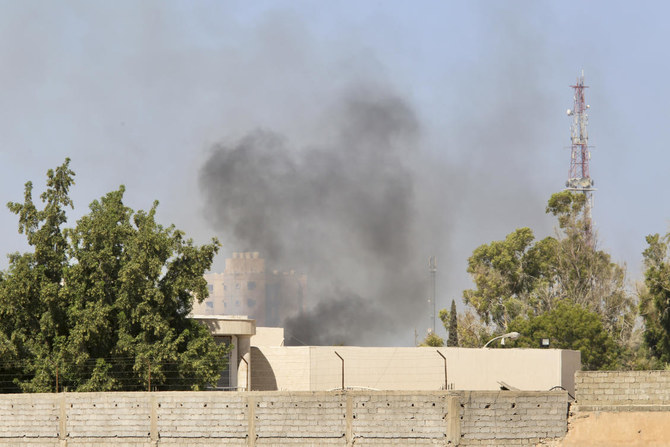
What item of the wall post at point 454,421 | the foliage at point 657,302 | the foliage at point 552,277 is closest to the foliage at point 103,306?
the wall post at point 454,421

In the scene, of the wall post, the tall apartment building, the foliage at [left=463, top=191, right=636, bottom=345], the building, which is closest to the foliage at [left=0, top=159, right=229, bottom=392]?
the building

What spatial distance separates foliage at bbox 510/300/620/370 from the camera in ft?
269

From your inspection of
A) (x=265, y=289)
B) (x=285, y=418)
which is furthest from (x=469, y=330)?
(x=285, y=418)

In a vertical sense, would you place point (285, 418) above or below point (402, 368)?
below

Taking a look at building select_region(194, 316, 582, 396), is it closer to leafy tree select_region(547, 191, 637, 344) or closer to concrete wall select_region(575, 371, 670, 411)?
concrete wall select_region(575, 371, 670, 411)

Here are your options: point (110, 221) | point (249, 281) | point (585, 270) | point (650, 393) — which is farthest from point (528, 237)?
point (650, 393)

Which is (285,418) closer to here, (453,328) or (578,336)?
(578,336)

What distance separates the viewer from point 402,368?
2172 inches

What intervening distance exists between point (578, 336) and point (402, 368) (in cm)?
3173

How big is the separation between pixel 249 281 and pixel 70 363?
81885mm

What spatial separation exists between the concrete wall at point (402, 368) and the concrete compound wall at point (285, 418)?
21.6 metres

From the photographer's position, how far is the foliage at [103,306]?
4347 cm

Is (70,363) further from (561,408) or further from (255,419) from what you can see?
(561,408)

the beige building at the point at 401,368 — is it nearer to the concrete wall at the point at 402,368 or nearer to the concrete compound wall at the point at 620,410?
the concrete wall at the point at 402,368
